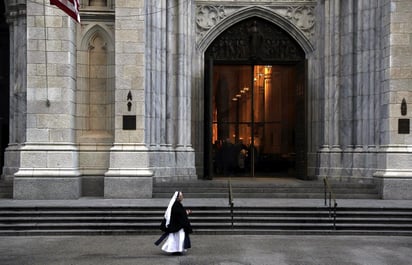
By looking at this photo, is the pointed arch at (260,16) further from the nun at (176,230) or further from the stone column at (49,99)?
the nun at (176,230)

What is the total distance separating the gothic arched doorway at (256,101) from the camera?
22156 millimetres

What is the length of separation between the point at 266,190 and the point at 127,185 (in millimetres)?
4737

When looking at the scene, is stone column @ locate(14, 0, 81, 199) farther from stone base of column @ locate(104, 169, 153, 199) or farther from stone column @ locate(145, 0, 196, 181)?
stone column @ locate(145, 0, 196, 181)

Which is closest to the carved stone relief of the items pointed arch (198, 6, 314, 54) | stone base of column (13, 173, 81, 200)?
pointed arch (198, 6, 314, 54)

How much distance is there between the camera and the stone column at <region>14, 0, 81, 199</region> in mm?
17594

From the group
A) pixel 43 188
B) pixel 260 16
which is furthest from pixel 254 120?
pixel 43 188

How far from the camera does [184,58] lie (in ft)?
68.8

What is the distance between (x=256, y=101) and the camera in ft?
75.6

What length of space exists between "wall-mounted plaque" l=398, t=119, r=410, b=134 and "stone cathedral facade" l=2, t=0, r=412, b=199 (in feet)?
0.11

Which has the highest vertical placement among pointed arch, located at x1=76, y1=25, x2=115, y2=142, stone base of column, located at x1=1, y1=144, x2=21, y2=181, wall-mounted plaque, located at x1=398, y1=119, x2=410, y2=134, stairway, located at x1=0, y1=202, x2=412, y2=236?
pointed arch, located at x1=76, y1=25, x2=115, y2=142

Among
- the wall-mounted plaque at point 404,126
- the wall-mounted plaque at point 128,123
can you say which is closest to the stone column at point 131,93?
the wall-mounted plaque at point 128,123

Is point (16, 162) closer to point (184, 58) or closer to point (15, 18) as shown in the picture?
point (15, 18)

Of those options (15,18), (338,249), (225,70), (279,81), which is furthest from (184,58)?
(338,249)

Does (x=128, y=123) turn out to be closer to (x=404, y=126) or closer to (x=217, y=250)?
(x=217, y=250)
